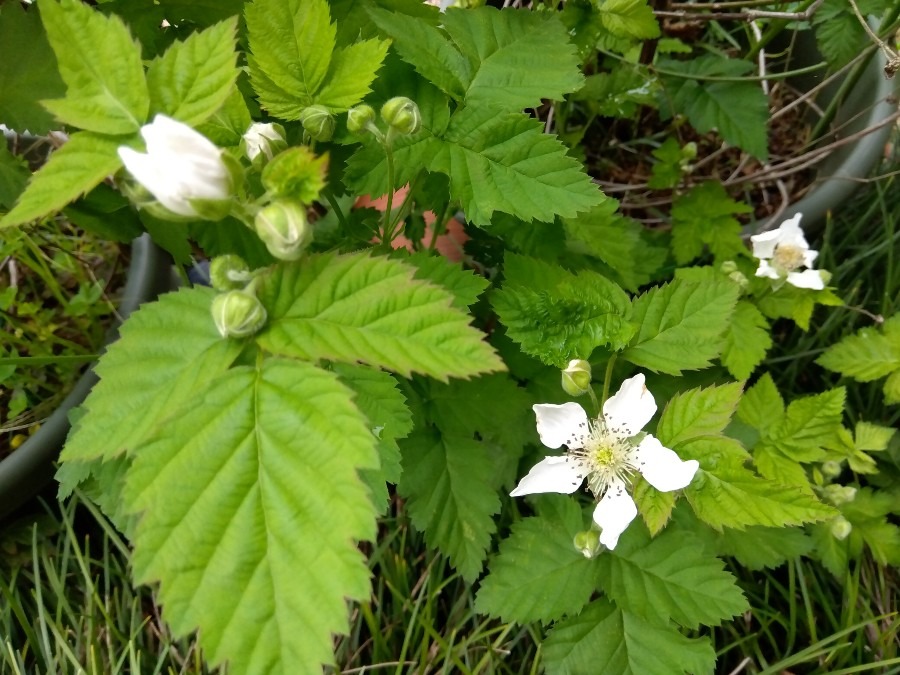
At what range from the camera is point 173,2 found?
0.90 m

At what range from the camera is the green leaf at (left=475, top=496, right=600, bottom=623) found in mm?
987

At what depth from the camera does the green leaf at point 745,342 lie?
3.79 ft

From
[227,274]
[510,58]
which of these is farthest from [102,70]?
[510,58]

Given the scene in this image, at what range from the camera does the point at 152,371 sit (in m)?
0.64

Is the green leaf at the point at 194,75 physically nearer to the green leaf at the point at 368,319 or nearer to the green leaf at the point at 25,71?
the green leaf at the point at 368,319

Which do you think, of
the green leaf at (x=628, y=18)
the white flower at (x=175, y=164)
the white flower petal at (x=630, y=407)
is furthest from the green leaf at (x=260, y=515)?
the green leaf at (x=628, y=18)

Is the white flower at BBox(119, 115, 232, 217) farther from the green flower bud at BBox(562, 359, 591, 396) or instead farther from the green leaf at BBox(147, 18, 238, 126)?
the green flower bud at BBox(562, 359, 591, 396)

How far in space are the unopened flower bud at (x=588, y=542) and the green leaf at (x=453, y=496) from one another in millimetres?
140

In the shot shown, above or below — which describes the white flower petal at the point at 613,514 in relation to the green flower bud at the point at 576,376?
below

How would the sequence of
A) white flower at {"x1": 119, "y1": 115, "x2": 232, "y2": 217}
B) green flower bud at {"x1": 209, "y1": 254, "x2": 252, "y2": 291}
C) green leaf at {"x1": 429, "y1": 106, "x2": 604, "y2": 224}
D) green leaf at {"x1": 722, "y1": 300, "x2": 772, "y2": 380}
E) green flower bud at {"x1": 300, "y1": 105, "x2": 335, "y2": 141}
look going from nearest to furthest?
white flower at {"x1": 119, "y1": 115, "x2": 232, "y2": 217} → green flower bud at {"x1": 209, "y1": 254, "x2": 252, "y2": 291} → green flower bud at {"x1": 300, "y1": 105, "x2": 335, "y2": 141} → green leaf at {"x1": 429, "y1": 106, "x2": 604, "y2": 224} → green leaf at {"x1": 722, "y1": 300, "x2": 772, "y2": 380}

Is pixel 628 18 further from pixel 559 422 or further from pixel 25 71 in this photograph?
pixel 25 71

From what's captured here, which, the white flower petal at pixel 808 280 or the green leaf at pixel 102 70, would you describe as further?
the white flower petal at pixel 808 280

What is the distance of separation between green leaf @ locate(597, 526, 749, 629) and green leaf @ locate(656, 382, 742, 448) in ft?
0.74

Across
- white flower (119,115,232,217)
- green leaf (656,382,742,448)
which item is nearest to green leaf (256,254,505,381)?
white flower (119,115,232,217)
